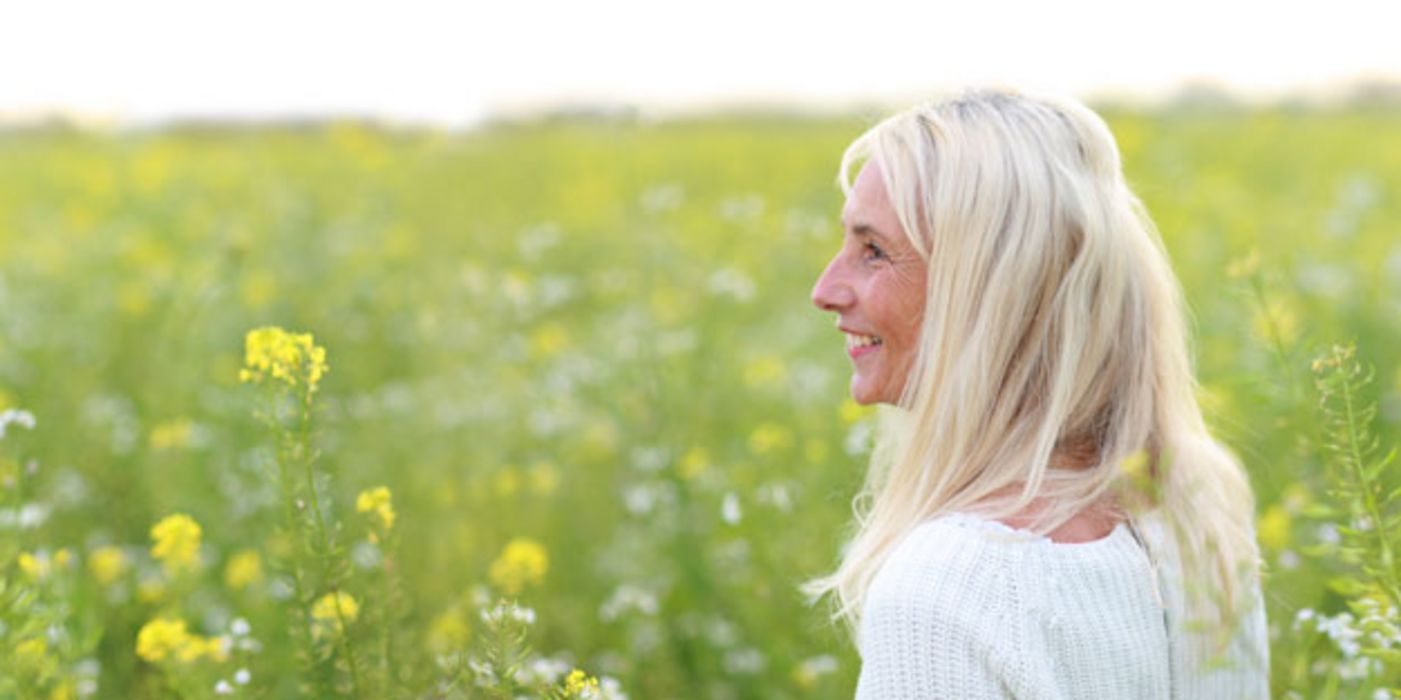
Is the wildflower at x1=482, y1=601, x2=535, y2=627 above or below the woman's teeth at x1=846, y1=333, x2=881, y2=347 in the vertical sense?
below

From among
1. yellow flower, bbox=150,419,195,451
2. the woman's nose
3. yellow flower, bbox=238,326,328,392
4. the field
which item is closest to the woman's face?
the woman's nose

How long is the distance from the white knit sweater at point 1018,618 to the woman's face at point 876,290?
295 millimetres

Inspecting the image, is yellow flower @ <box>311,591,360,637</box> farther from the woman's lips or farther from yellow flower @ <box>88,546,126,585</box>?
yellow flower @ <box>88,546,126,585</box>

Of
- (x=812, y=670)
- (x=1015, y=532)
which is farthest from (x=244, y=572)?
(x=1015, y=532)

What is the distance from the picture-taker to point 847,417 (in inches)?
136

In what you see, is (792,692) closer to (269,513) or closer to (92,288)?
(269,513)

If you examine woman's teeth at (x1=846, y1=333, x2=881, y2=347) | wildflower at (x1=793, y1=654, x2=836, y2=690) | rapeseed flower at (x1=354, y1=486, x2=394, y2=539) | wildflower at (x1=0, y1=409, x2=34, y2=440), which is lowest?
wildflower at (x1=793, y1=654, x2=836, y2=690)

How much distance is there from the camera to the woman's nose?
6.20 feet

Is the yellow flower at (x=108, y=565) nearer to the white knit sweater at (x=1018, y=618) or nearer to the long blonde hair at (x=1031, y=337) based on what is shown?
the long blonde hair at (x=1031, y=337)

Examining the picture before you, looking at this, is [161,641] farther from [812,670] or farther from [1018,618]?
[1018,618]

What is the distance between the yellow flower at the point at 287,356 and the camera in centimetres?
197

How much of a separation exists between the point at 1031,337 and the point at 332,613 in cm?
108

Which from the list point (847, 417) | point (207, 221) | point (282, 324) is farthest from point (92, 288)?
point (847, 417)

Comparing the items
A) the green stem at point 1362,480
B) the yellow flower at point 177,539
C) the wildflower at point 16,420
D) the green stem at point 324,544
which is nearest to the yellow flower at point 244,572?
the yellow flower at point 177,539
